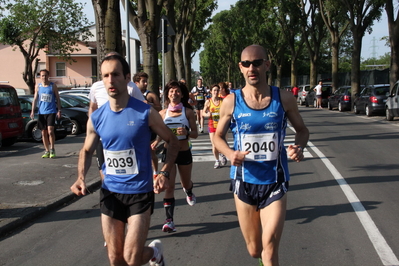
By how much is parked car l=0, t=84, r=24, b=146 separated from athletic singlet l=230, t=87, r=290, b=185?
37.0 ft

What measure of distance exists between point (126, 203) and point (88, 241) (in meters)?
2.09

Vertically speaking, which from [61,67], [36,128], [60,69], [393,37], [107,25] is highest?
[61,67]

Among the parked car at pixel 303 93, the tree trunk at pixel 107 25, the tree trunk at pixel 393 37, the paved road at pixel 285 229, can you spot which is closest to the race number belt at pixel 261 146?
the paved road at pixel 285 229

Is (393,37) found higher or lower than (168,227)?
higher

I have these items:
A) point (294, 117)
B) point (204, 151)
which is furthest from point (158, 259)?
point (204, 151)

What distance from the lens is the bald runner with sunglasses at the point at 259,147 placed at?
374cm

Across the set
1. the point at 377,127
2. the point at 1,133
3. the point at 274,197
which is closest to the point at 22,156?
the point at 1,133

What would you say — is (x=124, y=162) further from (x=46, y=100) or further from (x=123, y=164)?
(x=46, y=100)

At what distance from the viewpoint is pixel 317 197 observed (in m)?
7.32

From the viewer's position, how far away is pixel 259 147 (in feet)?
12.3

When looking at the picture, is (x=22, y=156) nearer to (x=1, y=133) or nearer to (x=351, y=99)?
(x=1, y=133)

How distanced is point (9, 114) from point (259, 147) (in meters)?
11.6

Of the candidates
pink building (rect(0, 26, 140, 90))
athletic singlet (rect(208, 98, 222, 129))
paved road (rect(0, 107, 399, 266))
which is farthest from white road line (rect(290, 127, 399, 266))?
pink building (rect(0, 26, 140, 90))

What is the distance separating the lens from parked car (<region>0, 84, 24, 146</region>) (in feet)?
44.1
